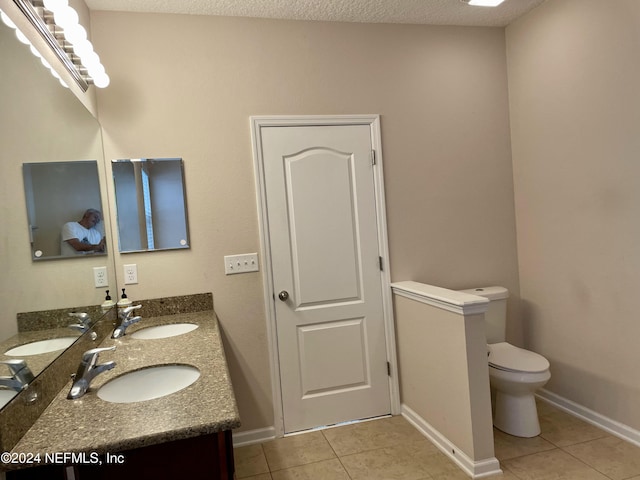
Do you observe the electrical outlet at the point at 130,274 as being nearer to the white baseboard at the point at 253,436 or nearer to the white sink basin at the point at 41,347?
the white sink basin at the point at 41,347

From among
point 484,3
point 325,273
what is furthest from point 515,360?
point 484,3

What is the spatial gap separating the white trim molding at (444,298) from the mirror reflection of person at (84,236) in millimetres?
1701

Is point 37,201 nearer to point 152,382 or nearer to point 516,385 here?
point 152,382

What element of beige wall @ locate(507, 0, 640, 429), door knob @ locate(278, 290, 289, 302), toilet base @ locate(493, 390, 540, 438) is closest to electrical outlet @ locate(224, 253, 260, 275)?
door knob @ locate(278, 290, 289, 302)

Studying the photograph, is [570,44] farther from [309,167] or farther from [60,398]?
[60,398]

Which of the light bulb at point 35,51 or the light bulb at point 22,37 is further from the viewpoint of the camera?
the light bulb at point 35,51

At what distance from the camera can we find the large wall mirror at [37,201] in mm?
1137

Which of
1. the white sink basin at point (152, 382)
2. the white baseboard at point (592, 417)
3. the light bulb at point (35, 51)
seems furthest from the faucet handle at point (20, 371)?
the white baseboard at point (592, 417)

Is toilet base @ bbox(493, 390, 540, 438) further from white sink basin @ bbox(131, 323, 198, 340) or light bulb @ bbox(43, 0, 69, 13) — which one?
light bulb @ bbox(43, 0, 69, 13)

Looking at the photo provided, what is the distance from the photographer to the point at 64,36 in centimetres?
169

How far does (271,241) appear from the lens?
257cm

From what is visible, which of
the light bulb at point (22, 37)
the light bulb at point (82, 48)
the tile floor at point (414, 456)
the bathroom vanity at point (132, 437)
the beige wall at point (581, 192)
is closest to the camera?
the bathroom vanity at point (132, 437)

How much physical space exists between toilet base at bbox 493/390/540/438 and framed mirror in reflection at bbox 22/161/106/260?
2378 millimetres

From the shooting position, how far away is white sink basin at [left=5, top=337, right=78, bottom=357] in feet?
3.69
